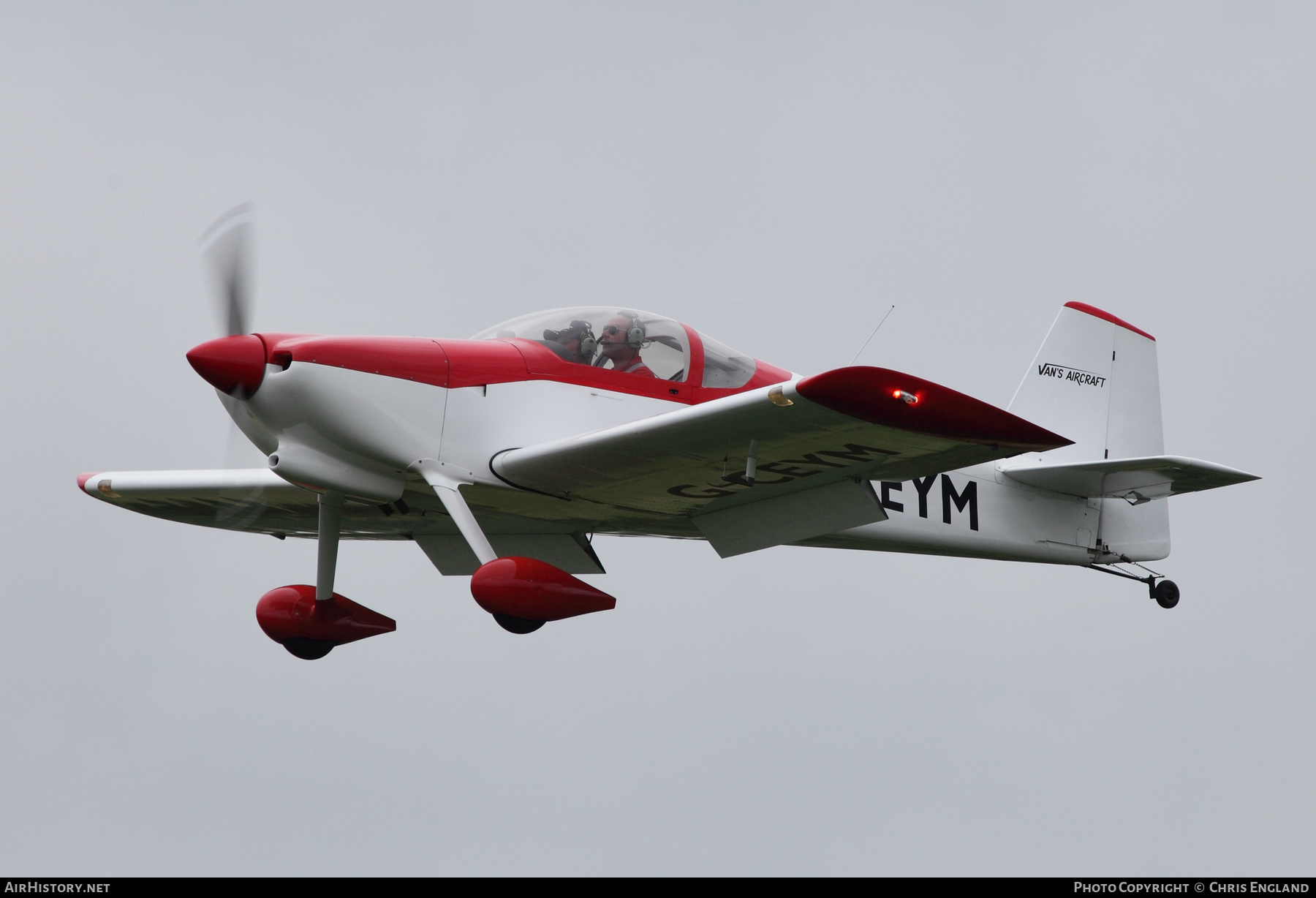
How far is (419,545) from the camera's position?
12055 mm

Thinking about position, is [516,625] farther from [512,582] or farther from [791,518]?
[791,518]

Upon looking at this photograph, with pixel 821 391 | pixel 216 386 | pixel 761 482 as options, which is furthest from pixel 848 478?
pixel 216 386

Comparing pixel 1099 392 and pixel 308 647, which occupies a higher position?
pixel 1099 392

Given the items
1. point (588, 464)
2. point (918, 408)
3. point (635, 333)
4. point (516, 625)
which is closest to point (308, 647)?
point (516, 625)

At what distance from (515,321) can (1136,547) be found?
585 centimetres

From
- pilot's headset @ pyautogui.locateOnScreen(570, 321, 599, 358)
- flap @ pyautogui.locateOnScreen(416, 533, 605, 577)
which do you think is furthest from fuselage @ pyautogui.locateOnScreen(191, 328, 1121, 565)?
flap @ pyautogui.locateOnScreen(416, 533, 605, 577)

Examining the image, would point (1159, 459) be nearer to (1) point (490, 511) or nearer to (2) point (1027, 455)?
(2) point (1027, 455)

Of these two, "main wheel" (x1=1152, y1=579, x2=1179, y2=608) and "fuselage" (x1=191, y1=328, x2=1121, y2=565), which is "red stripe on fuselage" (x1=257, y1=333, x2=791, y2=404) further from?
"main wheel" (x1=1152, y1=579, x2=1179, y2=608)

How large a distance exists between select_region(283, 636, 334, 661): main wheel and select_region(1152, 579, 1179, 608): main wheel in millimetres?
6710

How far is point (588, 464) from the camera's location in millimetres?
9047

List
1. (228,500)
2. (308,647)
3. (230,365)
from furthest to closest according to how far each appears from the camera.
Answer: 1. (228,500)
2. (308,647)
3. (230,365)

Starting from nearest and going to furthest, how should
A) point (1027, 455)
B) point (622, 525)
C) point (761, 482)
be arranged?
point (761, 482)
point (622, 525)
point (1027, 455)

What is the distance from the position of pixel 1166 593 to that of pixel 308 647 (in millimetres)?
6981

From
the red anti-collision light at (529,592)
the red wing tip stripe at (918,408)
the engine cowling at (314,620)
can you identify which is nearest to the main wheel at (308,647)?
the engine cowling at (314,620)
